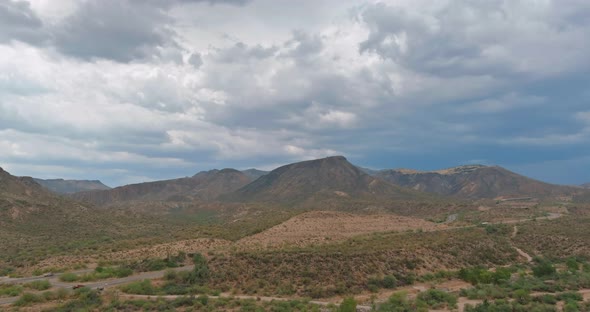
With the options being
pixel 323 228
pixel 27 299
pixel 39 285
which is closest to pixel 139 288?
pixel 27 299

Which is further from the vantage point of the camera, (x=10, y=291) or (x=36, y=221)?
(x=36, y=221)

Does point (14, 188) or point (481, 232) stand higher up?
point (14, 188)

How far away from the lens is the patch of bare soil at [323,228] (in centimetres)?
6425

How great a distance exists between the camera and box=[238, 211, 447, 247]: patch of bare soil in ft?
211

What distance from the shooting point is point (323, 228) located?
249 ft

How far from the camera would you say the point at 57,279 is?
135ft

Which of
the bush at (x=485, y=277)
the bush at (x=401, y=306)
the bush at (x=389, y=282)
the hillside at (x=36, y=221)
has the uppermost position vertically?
the hillside at (x=36, y=221)

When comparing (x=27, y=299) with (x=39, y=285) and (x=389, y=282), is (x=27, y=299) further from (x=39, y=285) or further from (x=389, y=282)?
(x=389, y=282)

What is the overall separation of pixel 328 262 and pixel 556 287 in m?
20.2

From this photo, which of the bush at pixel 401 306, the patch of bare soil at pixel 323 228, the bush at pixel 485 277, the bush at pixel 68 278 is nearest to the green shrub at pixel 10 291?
the bush at pixel 68 278

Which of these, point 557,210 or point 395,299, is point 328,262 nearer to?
point 395,299

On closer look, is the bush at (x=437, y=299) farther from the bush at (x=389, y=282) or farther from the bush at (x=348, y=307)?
the bush at (x=389, y=282)

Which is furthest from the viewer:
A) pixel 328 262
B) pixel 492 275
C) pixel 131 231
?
pixel 131 231

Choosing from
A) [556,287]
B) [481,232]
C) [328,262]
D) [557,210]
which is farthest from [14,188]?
[557,210]
